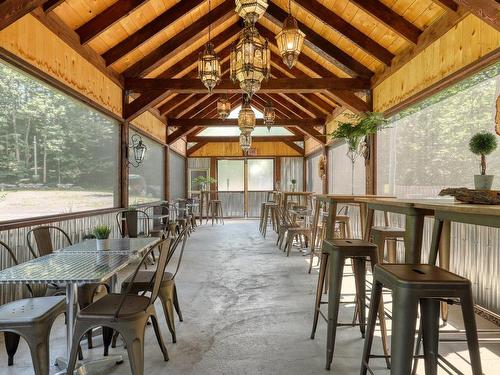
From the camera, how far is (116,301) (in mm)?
2164

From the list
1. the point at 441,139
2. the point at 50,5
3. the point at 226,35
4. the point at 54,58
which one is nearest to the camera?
the point at 50,5

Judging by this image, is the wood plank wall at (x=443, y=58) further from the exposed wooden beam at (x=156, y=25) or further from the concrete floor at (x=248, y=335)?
the exposed wooden beam at (x=156, y=25)

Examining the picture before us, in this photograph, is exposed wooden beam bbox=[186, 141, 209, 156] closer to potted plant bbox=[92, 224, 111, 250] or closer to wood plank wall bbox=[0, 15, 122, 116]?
wood plank wall bbox=[0, 15, 122, 116]

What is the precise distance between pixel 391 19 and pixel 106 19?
140 inches

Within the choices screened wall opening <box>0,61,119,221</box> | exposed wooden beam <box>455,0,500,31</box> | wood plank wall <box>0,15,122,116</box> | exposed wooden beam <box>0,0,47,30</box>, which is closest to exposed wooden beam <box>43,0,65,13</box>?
wood plank wall <box>0,15,122,116</box>

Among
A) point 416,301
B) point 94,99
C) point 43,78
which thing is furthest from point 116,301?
point 94,99

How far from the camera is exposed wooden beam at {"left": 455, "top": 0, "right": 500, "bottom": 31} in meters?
2.80

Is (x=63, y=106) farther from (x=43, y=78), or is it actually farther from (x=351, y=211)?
(x=351, y=211)

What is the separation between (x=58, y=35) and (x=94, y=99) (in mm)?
1114

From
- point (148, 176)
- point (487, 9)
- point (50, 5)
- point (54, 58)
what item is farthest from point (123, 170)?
point (487, 9)

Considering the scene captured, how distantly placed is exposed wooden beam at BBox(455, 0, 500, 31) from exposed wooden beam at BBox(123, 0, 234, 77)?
3.56m

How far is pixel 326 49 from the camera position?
5879mm

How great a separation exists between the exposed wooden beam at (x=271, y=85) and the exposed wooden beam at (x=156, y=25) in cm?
100

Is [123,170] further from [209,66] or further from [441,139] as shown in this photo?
[441,139]
